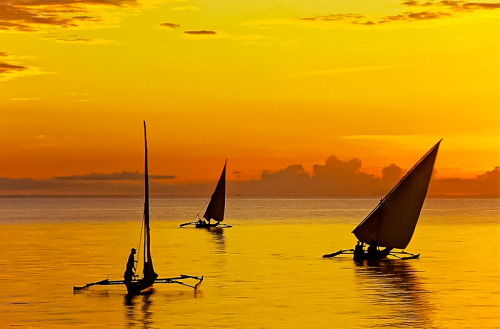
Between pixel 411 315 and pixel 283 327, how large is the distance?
22.1 feet

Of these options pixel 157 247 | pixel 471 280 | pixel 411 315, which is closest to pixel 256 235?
pixel 157 247

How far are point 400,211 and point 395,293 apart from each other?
15.9 meters

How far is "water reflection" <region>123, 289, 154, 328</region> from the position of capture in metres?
40.9

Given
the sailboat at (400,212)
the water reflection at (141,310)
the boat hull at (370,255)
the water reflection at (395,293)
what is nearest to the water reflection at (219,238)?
the boat hull at (370,255)

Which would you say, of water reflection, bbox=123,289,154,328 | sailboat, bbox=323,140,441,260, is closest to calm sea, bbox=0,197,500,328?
water reflection, bbox=123,289,154,328

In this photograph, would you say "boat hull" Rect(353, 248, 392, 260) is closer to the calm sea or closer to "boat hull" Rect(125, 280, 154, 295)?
the calm sea

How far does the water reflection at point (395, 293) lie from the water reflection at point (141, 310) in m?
9.82

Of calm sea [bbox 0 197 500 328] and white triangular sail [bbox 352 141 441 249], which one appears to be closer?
calm sea [bbox 0 197 500 328]

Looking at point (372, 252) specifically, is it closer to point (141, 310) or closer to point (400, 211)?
point (400, 211)

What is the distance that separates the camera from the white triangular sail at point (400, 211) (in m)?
65.8

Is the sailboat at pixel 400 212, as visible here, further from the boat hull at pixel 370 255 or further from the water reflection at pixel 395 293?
the water reflection at pixel 395 293

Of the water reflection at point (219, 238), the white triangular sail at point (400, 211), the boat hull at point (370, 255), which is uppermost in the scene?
the white triangular sail at point (400, 211)

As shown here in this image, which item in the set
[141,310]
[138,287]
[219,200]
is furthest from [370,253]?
[219,200]

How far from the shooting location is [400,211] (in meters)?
67.0
